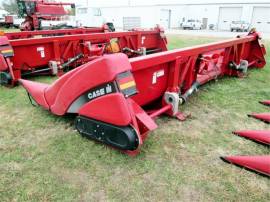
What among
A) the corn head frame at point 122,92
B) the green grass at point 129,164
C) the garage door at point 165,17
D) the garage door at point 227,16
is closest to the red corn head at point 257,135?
the green grass at point 129,164

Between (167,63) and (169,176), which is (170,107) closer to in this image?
(167,63)

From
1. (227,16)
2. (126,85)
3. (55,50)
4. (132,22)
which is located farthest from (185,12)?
(126,85)

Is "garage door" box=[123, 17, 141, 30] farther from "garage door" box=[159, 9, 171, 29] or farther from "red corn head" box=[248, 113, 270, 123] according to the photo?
"red corn head" box=[248, 113, 270, 123]

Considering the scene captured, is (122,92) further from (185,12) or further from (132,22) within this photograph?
(185,12)

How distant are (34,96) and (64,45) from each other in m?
2.57

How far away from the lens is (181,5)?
111 feet

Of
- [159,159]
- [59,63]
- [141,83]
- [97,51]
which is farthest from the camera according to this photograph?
[97,51]

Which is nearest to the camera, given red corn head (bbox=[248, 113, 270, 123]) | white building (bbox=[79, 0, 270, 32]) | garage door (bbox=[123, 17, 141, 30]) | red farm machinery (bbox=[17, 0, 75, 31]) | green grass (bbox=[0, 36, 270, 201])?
green grass (bbox=[0, 36, 270, 201])

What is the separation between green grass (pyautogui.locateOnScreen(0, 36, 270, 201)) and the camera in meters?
2.08

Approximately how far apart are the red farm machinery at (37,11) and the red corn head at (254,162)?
1306 centimetres

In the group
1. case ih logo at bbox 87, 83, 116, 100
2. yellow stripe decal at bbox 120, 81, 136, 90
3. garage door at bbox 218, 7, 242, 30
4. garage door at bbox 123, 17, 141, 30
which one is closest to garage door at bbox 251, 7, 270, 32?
garage door at bbox 218, 7, 242, 30

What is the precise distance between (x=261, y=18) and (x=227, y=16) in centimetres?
376

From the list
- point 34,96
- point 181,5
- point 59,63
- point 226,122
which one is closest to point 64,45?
point 59,63

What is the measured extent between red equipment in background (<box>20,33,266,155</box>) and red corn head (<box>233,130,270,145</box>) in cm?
74
